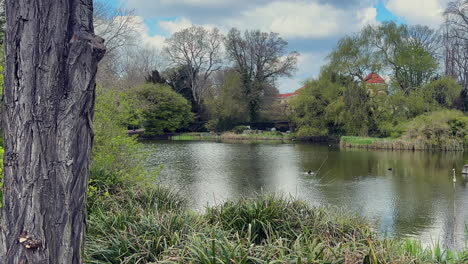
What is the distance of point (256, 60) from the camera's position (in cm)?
3422

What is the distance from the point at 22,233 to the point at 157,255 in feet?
4.81

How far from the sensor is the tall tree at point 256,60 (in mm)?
33750

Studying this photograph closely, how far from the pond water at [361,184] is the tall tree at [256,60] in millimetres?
15429

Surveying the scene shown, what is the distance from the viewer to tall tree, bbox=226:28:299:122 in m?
33.8

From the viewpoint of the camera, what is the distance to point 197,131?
1367 inches

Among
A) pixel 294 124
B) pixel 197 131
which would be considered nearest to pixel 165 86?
pixel 197 131

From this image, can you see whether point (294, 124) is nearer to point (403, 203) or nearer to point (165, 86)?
point (165, 86)

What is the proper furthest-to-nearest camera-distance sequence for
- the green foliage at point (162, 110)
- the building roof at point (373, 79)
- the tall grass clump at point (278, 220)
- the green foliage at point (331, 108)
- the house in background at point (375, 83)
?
1. the green foliage at point (162, 110)
2. the building roof at point (373, 79)
3. the house in background at point (375, 83)
4. the green foliage at point (331, 108)
5. the tall grass clump at point (278, 220)

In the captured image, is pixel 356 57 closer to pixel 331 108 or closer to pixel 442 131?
pixel 331 108

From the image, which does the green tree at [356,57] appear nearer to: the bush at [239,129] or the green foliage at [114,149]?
the bush at [239,129]

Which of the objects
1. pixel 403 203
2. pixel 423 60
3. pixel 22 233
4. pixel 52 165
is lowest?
pixel 403 203

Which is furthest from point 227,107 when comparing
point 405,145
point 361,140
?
point 405,145

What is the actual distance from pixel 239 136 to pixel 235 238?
27.0 metres

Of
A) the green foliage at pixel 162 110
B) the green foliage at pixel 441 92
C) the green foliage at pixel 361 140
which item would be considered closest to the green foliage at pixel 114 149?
the green foliage at pixel 361 140
